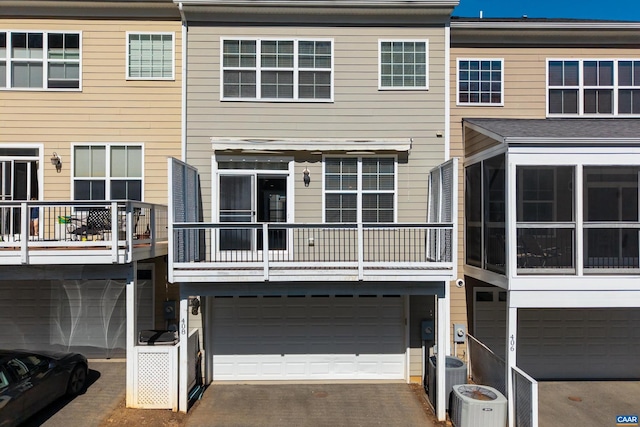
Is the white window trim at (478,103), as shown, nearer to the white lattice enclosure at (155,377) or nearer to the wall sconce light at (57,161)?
the white lattice enclosure at (155,377)

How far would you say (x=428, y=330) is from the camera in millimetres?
9008

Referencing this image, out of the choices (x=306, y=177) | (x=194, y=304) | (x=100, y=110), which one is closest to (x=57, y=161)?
(x=100, y=110)

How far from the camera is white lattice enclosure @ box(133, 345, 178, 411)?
24.7 ft

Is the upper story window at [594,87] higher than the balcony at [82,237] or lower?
higher

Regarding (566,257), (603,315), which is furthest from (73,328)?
(603,315)

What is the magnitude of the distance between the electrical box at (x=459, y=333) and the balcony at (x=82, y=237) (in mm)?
6604

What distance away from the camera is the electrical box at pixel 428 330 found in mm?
9008

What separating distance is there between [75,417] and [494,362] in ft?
25.1

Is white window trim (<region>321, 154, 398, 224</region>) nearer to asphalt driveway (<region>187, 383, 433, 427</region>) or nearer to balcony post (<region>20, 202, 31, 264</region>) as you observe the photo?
asphalt driveway (<region>187, 383, 433, 427</region>)

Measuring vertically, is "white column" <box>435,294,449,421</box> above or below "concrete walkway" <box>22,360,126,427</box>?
above

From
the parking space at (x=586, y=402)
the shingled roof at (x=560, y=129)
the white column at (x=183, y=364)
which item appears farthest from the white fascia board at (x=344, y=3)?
the parking space at (x=586, y=402)

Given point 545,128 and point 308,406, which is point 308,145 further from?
point 308,406

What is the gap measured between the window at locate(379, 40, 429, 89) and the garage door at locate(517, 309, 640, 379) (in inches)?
228

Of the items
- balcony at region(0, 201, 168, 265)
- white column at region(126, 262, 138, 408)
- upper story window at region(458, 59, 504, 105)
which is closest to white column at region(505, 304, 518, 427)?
upper story window at region(458, 59, 504, 105)
